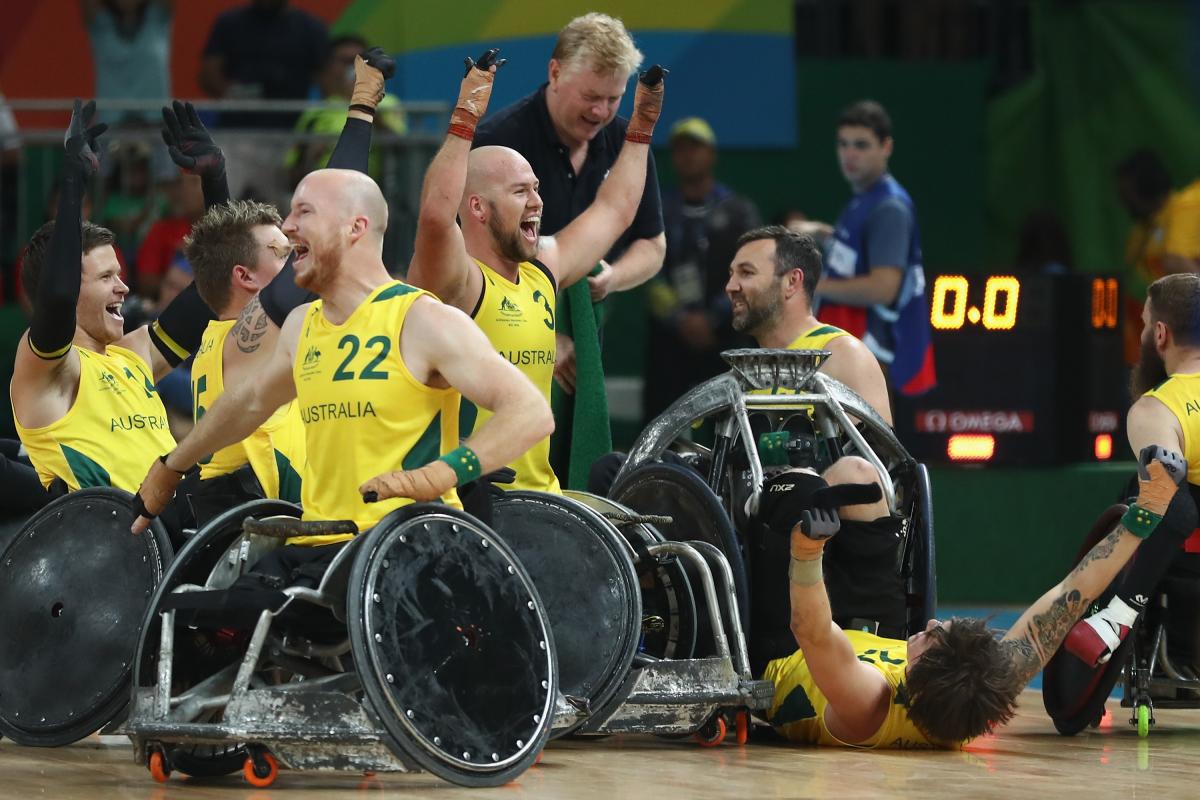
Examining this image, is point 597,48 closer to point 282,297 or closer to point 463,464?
point 282,297

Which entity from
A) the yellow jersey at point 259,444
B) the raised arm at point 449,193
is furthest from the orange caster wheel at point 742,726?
the raised arm at point 449,193

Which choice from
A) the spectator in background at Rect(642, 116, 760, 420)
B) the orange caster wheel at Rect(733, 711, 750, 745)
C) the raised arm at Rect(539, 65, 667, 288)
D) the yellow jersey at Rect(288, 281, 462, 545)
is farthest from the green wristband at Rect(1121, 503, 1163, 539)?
the spectator in background at Rect(642, 116, 760, 420)

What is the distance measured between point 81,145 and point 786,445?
8.52 ft

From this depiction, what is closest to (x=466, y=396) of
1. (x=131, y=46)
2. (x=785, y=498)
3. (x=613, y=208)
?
(x=785, y=498)

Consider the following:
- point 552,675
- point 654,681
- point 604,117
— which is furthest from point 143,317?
point 552,675

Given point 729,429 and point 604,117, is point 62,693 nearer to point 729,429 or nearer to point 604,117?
point 729,429

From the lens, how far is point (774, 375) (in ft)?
26.1

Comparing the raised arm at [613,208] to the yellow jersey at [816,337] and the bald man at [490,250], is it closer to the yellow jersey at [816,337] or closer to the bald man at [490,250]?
the bald man at [490,250]

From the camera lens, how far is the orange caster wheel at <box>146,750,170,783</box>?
241 inches

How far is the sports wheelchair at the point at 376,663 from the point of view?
18.8 feet

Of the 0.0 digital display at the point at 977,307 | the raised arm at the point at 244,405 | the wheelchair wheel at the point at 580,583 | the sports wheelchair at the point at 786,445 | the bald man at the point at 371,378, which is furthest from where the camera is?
the 0.0 digital display at the point at 977,307

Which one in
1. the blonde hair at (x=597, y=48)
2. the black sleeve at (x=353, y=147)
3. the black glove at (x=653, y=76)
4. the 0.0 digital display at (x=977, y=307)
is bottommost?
the 0.0 digital display at (x=977, y=307)

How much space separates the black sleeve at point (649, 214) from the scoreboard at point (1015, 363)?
2.75 metres

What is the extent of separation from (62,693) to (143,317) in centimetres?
492
